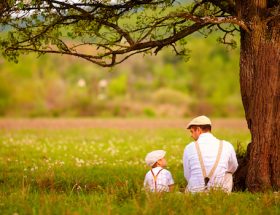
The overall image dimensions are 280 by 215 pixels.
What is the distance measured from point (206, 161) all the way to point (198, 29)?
297cm

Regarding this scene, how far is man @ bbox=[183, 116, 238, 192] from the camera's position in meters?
8.34

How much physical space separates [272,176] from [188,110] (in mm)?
45780

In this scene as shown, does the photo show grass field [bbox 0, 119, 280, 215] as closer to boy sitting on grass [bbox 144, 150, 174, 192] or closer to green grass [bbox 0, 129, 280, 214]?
green grass [bbox 0, 129, 280, 214]

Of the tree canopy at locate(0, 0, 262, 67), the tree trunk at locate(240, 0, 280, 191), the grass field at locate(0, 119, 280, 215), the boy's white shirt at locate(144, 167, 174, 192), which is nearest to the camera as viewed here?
the grass field at locate(0, 119, 280, 215)

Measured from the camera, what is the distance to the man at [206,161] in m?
8.34

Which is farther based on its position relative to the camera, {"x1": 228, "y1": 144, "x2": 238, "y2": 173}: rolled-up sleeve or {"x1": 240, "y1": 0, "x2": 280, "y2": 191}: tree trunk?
{"x1": 240, "y1": 0, "x2": 280, "y2": 191}: tree trunk

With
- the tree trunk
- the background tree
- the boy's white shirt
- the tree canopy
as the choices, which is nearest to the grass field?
the boy's white shirt

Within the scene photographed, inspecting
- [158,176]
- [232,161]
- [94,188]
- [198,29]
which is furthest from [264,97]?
[94,188]

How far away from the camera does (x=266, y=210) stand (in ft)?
24.5

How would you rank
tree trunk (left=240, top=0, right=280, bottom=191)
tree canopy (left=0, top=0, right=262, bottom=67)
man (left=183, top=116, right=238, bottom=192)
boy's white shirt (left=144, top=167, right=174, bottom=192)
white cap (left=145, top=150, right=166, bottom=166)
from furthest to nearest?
tree canopy (left=0, top=0, right=262, bottom=67) < tree trunk (left=240, top=0, right=280, bottom=191) < white cap (left=145, top=150, right=166, bottom=166) < boy's white shirt (left=144, top=167, right=174, bottom=192) < man (left=183, top=116, right=238, bottom=192)

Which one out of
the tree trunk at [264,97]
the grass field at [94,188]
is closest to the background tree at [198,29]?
the tree trunk at [264,97]

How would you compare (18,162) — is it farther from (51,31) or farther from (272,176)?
(272,176)

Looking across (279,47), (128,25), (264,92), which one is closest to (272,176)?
(264,92)

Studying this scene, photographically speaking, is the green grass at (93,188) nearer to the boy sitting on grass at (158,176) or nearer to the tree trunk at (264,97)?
the boy sitting on grass at (158,176)
